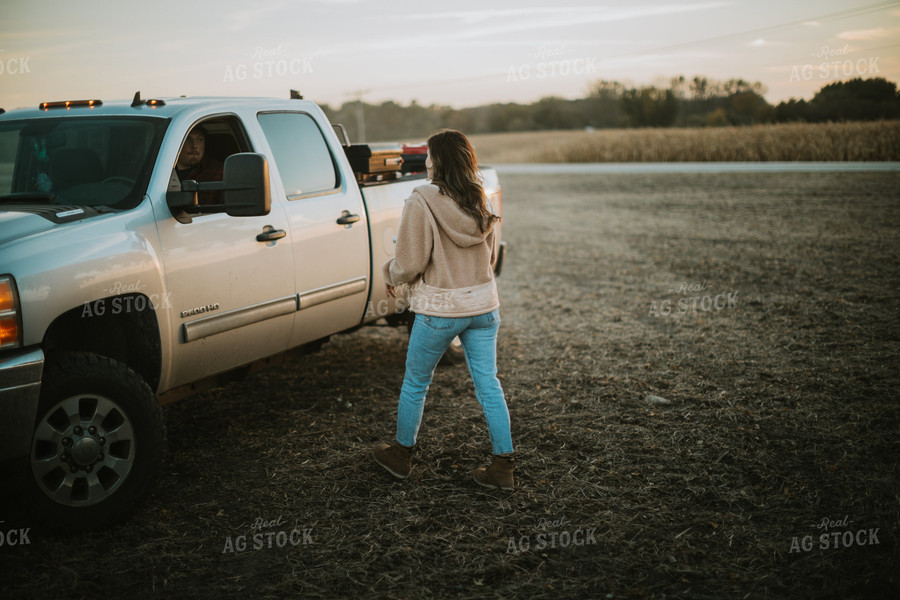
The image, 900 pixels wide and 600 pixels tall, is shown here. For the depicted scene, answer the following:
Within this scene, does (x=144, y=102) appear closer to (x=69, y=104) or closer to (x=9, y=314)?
(x=69, y=104)

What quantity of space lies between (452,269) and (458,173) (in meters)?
0.49

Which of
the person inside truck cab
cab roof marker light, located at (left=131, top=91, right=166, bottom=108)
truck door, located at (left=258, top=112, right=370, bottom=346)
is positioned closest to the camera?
cab roof marker light, located at (left=131, top=91, right=166, bottom=108)

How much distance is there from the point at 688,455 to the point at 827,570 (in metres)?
1.28

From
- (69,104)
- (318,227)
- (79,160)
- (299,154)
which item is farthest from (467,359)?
(69,104)

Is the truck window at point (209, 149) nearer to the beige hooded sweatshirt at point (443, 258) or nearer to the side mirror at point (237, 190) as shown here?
the side mirror at point (237, 190)

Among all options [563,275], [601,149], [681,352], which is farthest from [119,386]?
[601,149]

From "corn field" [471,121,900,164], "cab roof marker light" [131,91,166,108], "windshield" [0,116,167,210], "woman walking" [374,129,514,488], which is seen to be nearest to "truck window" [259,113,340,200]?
"cab roof marker light" [131,91,166,108]

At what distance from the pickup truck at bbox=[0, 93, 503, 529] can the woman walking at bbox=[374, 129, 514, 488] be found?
0.88 meters

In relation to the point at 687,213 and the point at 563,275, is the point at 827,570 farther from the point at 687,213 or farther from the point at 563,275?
the point at 687,213

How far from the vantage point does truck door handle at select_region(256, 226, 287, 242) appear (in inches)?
175

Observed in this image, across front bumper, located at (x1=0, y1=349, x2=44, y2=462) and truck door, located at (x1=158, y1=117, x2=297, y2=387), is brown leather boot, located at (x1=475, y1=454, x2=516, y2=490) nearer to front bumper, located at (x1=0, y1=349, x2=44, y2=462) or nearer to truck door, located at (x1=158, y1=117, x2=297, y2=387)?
truck door, located at (x1=158, y1=117, x2=297, y2=387)

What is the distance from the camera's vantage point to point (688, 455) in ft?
14.8

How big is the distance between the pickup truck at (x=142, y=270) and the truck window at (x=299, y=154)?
1cm

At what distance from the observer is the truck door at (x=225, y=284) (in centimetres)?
399
